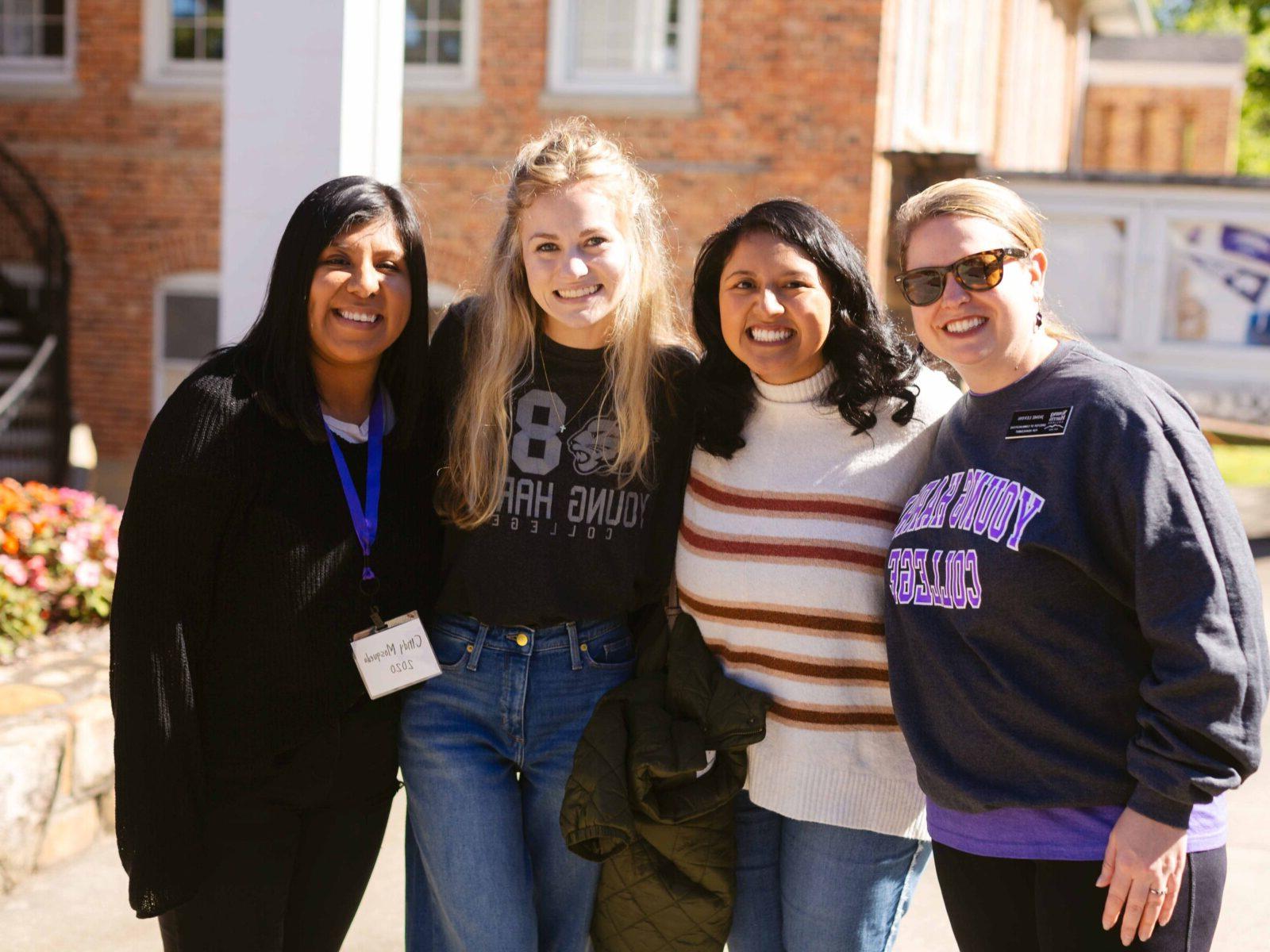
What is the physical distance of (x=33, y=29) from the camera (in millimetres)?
12539

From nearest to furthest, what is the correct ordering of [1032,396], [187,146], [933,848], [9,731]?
1. [1032,396]
2. [933,848]
3. [9,731]
4. [187,146]

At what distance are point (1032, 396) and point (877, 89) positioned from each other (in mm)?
8724

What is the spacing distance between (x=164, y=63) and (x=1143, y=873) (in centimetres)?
1228

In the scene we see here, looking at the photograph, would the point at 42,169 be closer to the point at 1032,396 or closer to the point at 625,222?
the point at 625,222

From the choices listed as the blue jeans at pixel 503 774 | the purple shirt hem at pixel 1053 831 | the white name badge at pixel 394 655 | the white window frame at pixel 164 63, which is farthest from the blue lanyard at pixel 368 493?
the white window frame at pixel 164 63

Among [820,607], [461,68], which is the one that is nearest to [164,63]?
[461,68]

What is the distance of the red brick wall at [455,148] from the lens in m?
10.5

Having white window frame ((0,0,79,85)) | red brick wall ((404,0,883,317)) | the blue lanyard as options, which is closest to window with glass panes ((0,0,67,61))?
white window frame ((0,0,79,85))

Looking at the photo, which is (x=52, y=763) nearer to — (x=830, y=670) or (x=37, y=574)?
(x=37, y=574)

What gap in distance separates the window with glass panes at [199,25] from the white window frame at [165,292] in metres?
2.04

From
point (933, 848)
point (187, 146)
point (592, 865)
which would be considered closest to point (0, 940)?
point (592, 865)

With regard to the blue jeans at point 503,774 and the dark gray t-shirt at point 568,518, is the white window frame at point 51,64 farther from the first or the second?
the blue jeans at point 503,774

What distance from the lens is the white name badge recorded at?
2.49 metres

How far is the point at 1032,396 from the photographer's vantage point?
2.21 meters
